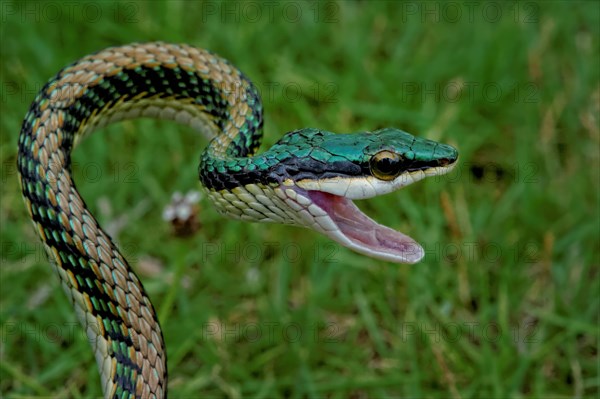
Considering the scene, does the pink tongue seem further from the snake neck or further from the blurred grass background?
the blurred grass background

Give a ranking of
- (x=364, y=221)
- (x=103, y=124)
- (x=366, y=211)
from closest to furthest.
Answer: (x=364, y=221) < (x=103, y=124) < (x=366, y=211)

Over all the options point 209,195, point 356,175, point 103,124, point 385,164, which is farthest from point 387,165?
point 103,124

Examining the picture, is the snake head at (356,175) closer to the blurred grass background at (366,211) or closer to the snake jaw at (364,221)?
the snake jaw at (364,221)

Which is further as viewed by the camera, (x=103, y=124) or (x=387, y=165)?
(x=103, y=124)

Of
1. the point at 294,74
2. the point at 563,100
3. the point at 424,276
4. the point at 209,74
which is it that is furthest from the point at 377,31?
the point at 209,74

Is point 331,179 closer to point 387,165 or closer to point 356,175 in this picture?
point 356,175

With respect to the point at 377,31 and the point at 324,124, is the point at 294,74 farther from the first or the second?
the point at 377,31
